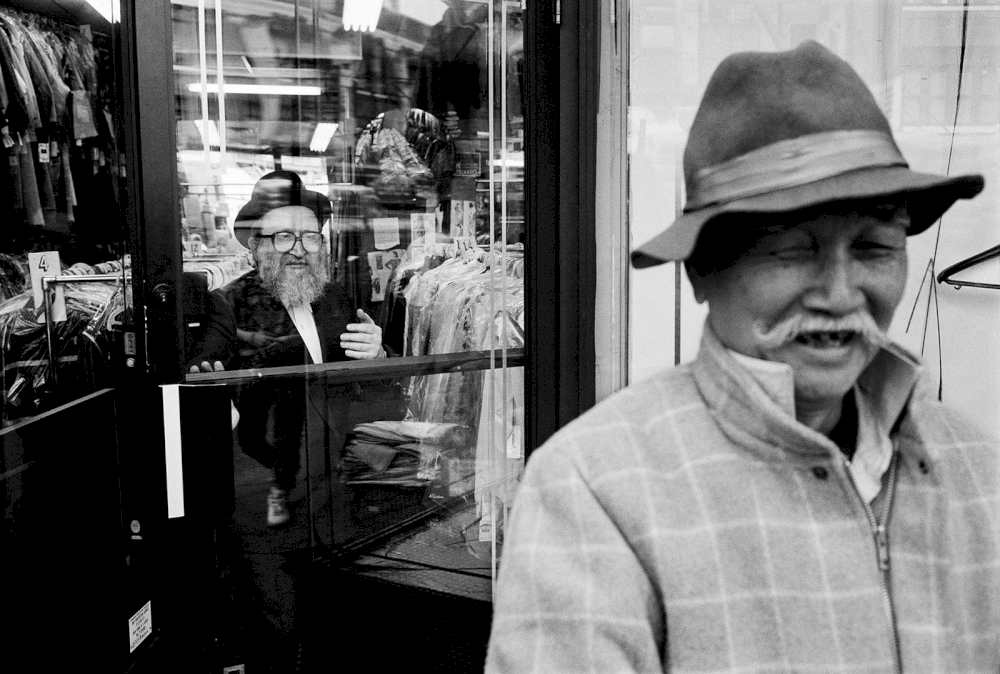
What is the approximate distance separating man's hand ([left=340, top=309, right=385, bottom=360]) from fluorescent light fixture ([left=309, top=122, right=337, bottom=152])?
59 centimetres

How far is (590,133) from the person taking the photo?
2504mm

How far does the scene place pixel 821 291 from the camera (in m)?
1.08

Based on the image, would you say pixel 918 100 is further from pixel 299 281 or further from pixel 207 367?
pixel 207 367

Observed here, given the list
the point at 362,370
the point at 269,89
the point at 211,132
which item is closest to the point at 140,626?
the point at 362,370

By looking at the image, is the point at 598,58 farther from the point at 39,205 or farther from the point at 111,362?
the point at 39,205

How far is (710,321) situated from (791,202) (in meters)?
0.21

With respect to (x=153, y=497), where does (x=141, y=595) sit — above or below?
below

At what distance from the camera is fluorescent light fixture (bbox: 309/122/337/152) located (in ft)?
10.2

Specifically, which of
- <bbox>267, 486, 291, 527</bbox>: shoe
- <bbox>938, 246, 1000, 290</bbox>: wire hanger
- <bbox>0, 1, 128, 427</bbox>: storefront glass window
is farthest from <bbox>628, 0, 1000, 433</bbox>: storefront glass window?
<bbox>0, 1, 128, 427</bbox>: storefront glass window

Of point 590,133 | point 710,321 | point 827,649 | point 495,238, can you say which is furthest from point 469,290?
point 827,649

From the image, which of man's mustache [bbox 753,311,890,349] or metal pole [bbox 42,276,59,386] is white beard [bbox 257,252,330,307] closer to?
metal pole [bbox 42,276,59,386]

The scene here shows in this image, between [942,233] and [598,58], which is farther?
[598,58]

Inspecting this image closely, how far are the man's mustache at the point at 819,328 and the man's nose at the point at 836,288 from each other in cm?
1

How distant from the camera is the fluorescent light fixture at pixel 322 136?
311 cm
